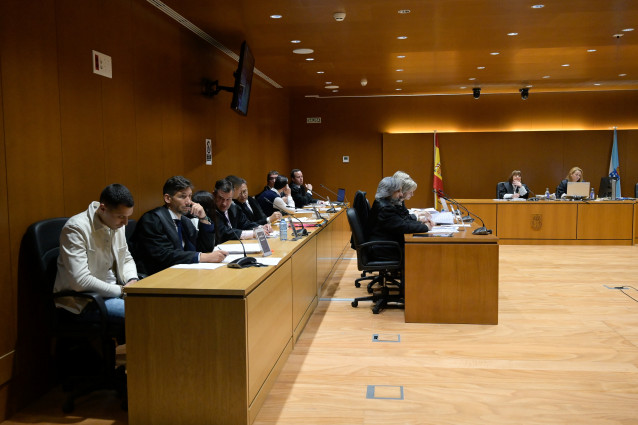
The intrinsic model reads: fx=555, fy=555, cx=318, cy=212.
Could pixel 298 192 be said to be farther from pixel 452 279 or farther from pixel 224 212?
pixel 452 279

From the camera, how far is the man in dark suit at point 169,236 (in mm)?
3406

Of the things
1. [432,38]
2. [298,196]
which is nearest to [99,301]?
[432,38]

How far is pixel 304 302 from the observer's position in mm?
4355

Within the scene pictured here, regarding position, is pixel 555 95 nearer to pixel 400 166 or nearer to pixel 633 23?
pixel 400 166

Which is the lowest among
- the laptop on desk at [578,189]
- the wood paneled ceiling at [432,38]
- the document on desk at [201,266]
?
the document on desk at [201,266]

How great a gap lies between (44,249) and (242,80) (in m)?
3.35

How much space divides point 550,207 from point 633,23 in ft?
12.1

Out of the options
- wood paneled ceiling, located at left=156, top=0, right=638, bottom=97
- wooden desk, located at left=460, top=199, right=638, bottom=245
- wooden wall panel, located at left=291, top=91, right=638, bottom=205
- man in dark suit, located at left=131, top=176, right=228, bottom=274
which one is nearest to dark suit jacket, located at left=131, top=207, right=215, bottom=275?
man in dark suit, located at left=131, top=176, right=228, bottom=274

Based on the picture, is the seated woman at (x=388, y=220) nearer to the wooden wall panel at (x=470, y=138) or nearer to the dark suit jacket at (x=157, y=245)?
the dark suit jacket at (x=157, y=245)

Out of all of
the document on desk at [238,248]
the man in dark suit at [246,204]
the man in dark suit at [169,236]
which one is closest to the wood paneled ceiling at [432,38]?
the man in dark suit at [246,204]

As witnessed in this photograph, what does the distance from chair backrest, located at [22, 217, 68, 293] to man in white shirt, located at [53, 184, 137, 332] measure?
0.37ft

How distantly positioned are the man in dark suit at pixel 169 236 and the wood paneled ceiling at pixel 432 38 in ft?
6.94

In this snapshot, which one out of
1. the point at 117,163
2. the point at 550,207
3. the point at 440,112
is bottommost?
the point at 550,207

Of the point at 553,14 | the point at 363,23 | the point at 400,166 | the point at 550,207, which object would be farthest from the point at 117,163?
the point at 400,166
